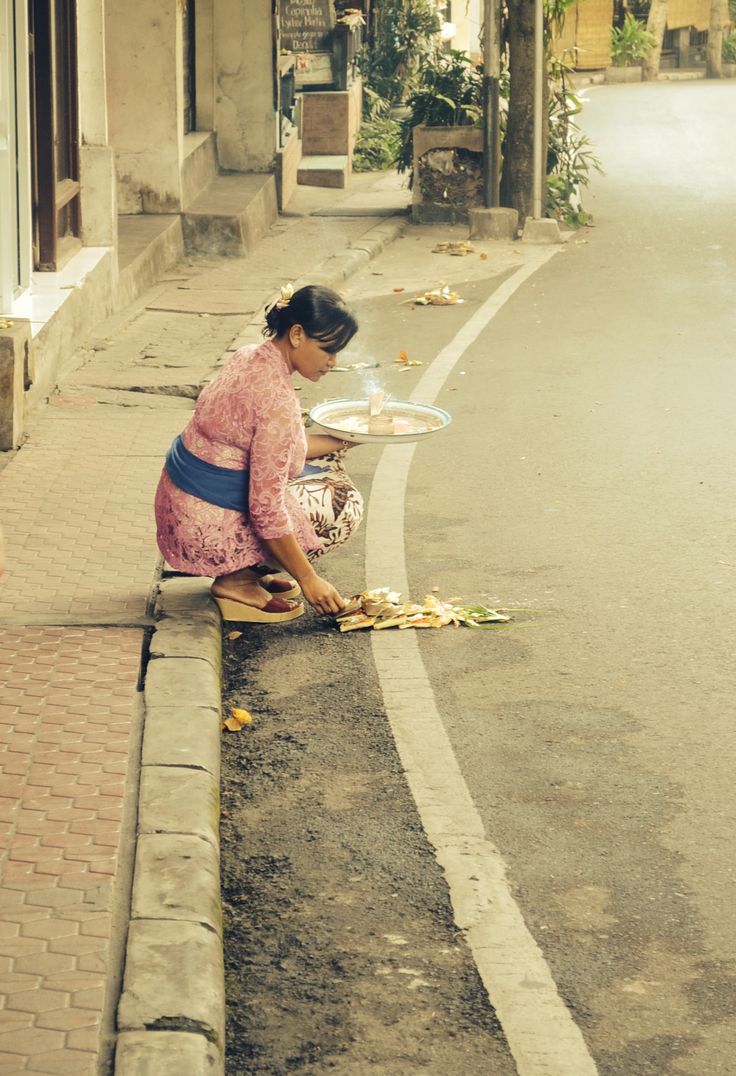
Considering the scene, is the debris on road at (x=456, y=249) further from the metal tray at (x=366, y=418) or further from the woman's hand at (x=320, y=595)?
the woman's hand at (x=320, y=595)

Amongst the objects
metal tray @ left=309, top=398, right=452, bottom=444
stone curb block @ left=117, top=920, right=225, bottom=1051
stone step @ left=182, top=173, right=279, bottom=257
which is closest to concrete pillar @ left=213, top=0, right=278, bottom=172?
stone step @ left=182, top=173, right=279, bottom=257

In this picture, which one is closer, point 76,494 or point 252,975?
point 252,975

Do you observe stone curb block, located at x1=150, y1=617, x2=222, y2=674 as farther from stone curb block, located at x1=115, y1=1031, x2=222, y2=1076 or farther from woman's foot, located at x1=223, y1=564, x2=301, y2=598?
stone curb block, located at x1=115, y1=1031, x2=222, y2=1076

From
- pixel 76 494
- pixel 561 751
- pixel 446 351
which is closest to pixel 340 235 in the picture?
pixel 446 351

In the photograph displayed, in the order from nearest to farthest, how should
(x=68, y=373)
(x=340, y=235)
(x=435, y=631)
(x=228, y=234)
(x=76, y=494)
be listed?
(x=435, y=631)
(x=76, y=494)
(x=68, y=373)
(x=228, y=234)
(x=340, y=235)

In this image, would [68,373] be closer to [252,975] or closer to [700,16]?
[252,975]

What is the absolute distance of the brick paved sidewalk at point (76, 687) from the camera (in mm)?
3164

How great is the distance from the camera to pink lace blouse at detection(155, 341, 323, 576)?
17.1 feet

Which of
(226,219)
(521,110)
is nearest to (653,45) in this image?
(521,110)

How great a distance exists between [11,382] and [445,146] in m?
9.32

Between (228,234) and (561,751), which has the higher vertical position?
(228,234)

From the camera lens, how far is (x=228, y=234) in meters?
14.0

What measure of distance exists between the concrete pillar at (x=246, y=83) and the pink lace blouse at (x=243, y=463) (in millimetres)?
11741

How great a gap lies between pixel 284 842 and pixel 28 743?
2.65ft
